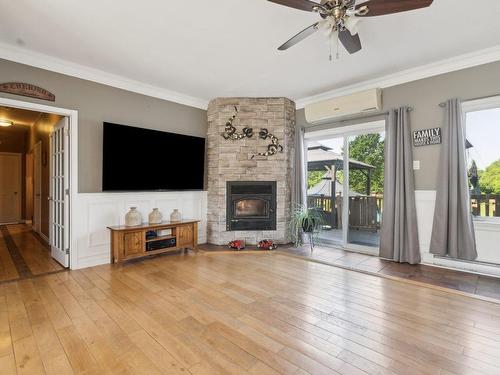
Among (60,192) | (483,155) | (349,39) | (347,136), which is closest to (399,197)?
(483,155)

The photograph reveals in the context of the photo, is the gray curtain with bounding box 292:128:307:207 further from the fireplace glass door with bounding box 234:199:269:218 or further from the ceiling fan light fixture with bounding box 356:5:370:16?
the ceiling fan light fixture with bounding box 356:5:370:16

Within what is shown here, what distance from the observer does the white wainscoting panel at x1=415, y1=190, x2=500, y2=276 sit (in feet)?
10.2

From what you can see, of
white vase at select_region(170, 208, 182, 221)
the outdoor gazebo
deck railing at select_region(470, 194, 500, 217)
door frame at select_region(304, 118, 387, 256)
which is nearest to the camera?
deck railing at select_region(470, 194, 500, 217)

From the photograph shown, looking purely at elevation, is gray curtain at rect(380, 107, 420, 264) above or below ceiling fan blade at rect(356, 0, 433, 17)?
below

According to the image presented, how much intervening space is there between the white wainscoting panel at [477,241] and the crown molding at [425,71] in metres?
1.57

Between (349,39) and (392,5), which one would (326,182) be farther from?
(392,5)

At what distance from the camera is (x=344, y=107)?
4.10 m

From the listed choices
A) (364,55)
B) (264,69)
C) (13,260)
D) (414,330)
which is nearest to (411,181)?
(364,55)

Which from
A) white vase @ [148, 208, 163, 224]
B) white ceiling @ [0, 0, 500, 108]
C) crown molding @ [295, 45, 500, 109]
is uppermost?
white ceiling @ [0, 0, 500, 108]

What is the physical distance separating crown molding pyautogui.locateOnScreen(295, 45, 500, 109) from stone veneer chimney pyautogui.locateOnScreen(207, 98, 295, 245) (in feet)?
2.80

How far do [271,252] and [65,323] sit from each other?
9.32 feet

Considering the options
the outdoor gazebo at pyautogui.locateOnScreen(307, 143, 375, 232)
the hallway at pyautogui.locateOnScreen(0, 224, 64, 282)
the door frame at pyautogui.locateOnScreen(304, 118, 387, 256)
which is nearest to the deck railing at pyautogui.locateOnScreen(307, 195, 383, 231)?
the outdoor gazebo at pyautogui.locateOnScreen(307, 143, 375, 232)

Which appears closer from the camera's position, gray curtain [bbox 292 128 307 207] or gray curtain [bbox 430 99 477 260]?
gray curtain [bbox 430 99 477 260]

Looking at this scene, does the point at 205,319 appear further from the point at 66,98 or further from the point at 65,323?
the point at 66,98
